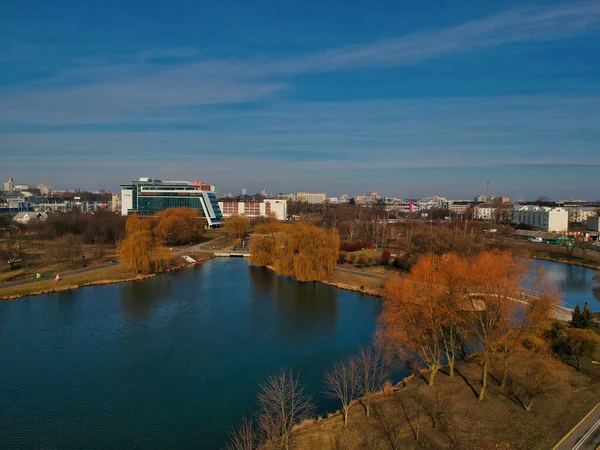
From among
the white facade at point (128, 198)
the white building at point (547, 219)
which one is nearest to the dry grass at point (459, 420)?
the white building at point (547, 219)

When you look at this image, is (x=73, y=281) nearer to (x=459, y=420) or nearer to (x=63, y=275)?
(x=63, y=275)

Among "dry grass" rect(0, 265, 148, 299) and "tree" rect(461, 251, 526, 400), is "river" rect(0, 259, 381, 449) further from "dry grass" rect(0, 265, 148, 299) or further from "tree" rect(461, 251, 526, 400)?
"tree" rect(461, 251, 526, 400)

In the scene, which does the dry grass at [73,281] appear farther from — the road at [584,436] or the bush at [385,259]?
the road at [584,436]

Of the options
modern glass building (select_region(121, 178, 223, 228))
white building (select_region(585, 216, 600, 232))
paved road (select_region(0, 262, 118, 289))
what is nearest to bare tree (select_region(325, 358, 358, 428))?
paved road (select_region(0, 262, 118, 289))

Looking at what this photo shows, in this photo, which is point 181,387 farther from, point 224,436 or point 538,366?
point 538,366

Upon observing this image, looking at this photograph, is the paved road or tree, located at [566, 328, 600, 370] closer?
tree, located at [566, 328, 600, 370]
